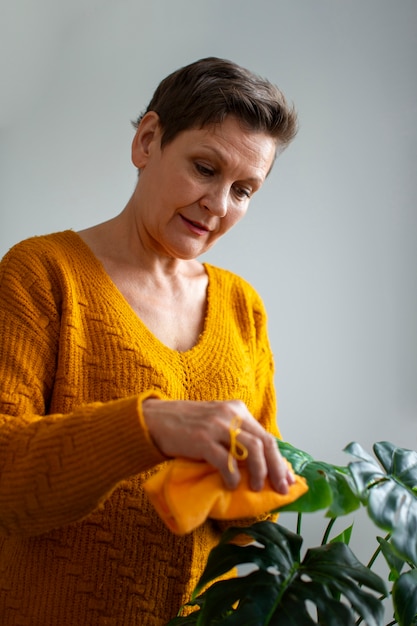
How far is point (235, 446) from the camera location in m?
0.70

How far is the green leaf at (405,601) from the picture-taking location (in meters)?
0.85

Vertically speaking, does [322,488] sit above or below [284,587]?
above

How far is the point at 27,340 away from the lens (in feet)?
3.09

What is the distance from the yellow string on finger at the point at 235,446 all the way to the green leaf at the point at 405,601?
31 centimetres

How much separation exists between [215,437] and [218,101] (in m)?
0.55

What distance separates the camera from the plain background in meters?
1.91

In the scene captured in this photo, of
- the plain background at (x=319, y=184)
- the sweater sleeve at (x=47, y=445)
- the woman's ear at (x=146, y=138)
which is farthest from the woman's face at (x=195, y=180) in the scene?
the plain background at (x=319, y=184)

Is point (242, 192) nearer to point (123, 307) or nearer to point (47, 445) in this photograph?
point (123, 307)

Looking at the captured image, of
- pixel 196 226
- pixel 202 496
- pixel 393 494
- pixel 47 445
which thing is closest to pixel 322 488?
pixel 393 494

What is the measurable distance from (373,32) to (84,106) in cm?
82

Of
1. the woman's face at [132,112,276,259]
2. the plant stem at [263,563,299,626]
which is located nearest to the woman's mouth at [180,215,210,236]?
the woman's face at [132,112,276,259]

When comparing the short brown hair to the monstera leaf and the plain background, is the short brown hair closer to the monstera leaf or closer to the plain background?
the monstera leaf

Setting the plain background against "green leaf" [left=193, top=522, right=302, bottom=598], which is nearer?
"green leaf" [left=193, top=522, right=302, bottom=598]

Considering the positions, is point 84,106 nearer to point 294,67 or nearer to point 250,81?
point 294,67
